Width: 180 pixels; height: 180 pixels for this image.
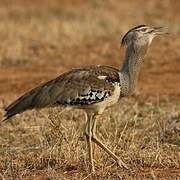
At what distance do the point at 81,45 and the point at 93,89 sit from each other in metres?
8.07

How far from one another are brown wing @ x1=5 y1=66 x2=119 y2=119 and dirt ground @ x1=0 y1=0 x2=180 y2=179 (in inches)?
24.7

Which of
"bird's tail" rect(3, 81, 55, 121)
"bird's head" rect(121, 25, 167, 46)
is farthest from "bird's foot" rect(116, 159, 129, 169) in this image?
"bird's head" rect(121, 25, 167, 46)

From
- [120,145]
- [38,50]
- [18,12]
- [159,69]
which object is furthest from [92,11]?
[120,145]

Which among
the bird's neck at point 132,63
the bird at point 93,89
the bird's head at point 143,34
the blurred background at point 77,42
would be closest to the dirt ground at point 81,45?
the blurred background at point 77,42

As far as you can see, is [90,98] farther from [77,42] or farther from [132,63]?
[77,42]

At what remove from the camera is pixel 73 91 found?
22.4ft

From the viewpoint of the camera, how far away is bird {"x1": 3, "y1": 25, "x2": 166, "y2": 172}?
6.80 m

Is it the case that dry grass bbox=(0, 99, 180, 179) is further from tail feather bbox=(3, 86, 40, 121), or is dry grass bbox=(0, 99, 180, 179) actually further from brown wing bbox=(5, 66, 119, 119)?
brown wing bbox=(5, 66, 119, 119)

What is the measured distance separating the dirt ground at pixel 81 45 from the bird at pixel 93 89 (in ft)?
1.83

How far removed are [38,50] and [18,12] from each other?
4.71 meters

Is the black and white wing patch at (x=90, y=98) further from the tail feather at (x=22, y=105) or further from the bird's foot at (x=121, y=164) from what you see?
the bird's foot at (x=121, y=164)

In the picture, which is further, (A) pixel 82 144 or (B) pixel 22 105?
(A) pixel 82 144

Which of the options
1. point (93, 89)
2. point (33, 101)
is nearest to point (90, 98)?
point (93, 89)

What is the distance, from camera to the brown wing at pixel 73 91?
680cm
